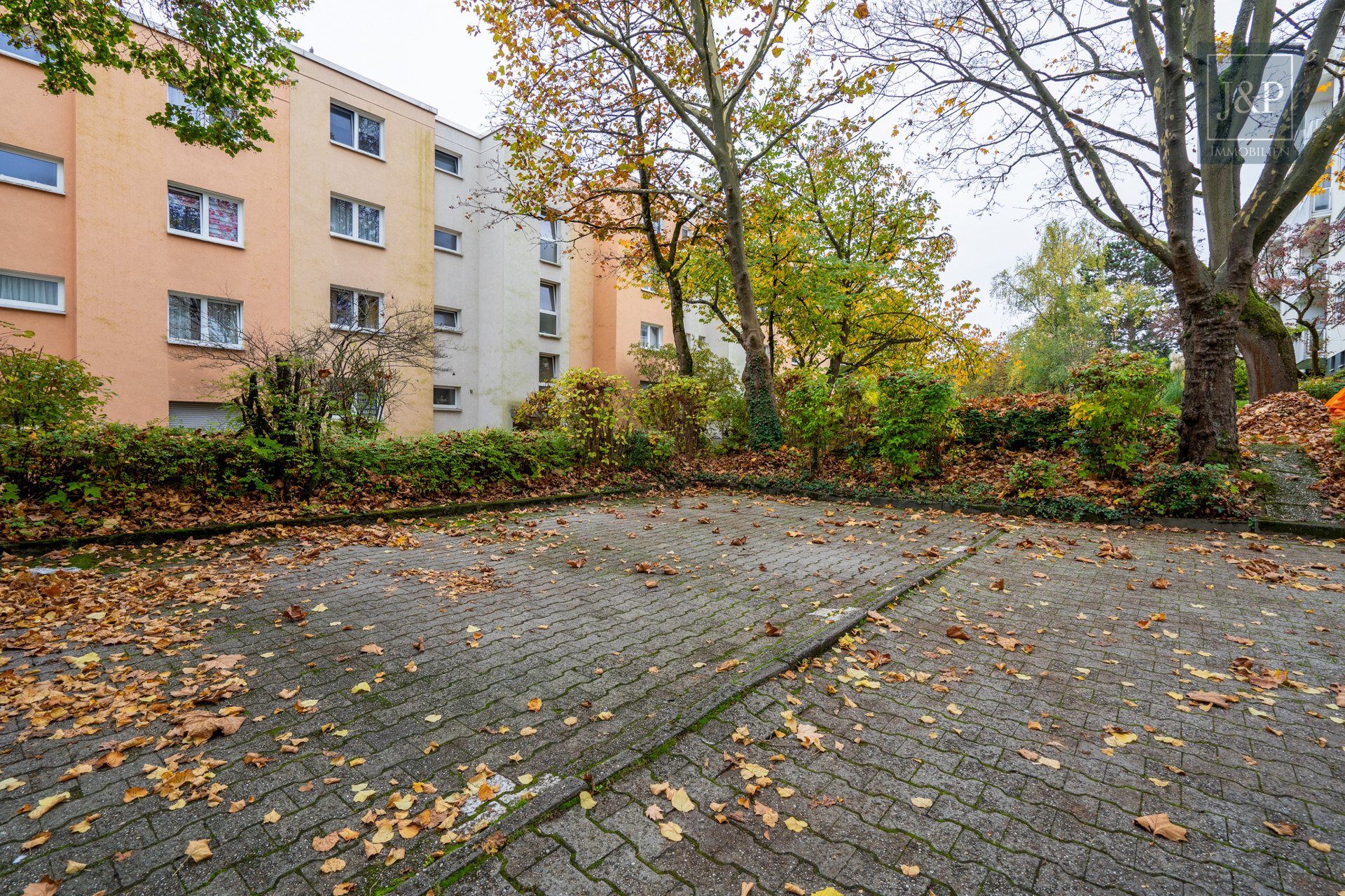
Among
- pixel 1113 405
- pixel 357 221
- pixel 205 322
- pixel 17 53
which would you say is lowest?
pixel 1113 405

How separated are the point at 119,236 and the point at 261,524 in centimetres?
1118

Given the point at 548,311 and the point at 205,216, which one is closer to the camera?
the point at 205,216

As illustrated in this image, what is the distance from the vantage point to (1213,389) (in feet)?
26.9

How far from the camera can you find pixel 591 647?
12.3ft

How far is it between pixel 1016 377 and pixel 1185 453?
2338 cm

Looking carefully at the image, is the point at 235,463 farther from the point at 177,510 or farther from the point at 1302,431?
the point at 1302,431

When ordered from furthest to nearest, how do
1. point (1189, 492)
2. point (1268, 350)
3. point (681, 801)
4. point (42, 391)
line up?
point (1268, 350), point (1189, 492), point (42, 391), point (681, 801)

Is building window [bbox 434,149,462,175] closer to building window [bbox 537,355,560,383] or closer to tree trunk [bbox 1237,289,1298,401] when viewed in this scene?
building window [bbox 537,355,560,383]

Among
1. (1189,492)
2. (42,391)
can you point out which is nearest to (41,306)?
(42,391)

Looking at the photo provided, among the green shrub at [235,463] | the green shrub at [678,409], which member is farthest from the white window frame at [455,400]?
the green shrub at [235,463]

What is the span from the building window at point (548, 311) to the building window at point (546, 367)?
0.90m

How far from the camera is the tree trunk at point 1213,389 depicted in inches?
322

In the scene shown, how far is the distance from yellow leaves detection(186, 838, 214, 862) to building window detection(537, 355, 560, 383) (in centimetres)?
2002

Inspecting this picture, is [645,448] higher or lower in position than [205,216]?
lower
